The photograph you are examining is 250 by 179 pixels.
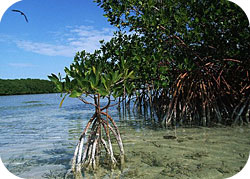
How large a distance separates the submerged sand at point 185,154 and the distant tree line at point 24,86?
2487cm

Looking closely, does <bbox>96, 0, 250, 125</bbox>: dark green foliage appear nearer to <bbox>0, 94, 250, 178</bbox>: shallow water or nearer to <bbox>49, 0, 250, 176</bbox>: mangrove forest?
<bbox>49, 0, 250, 176</bbox>: mangrove forest

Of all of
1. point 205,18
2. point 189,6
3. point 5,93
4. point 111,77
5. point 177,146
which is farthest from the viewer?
point 5,93

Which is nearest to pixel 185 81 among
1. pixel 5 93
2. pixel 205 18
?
pixel 205 18

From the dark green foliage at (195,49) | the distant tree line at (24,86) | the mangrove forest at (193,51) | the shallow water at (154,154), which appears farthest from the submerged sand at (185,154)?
the distant tree line at (24,86)

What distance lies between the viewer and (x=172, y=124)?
5258mm

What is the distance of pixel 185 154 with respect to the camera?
3.08m

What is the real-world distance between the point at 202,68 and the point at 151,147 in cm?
230

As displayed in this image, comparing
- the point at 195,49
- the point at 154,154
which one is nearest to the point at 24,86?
the point at 195,49

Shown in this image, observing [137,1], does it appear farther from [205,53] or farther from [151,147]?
[151,147]

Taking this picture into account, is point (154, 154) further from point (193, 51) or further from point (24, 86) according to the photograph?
point (24, 86)

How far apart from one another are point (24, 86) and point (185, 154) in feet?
91.5

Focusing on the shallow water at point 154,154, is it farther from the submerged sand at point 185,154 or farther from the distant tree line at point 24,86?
the distant tree line at point 24,86

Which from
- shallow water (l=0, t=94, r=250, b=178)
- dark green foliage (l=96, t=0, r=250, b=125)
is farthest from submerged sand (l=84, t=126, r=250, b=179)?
dark green foliage (l=96, t=0, r=250, b=125)

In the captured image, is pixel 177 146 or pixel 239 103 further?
pixel 239 103
